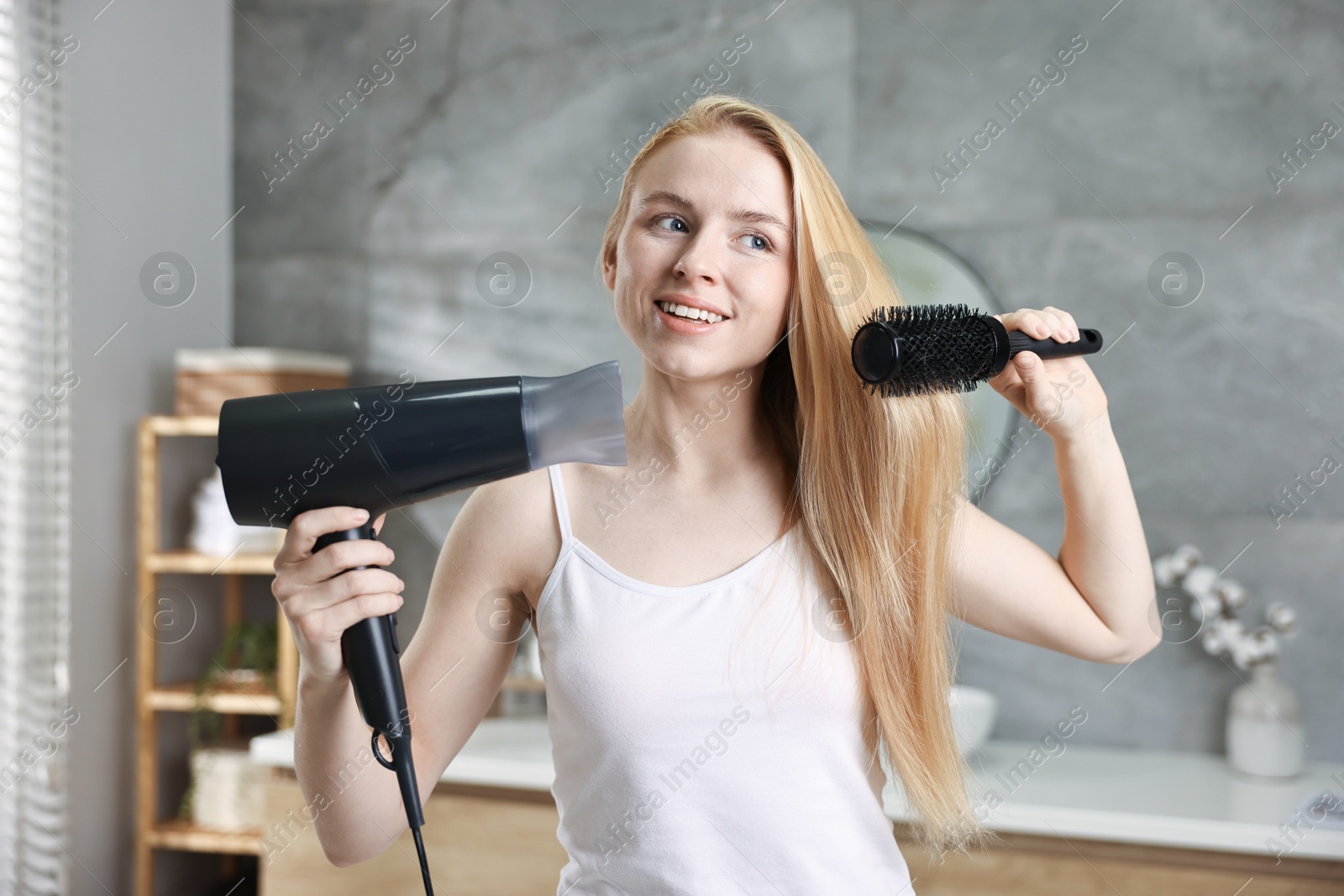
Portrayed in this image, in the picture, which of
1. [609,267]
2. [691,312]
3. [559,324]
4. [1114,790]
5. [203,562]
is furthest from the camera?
[559,324]

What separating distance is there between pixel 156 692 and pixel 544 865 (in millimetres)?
1067

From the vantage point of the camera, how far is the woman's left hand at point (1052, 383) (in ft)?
2.82

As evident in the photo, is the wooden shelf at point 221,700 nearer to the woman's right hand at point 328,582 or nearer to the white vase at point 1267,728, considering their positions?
the woman's right hand at point 328,582

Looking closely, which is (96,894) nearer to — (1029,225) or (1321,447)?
(1029,225)

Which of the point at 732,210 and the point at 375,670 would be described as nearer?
the point at 375,670

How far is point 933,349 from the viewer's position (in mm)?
798

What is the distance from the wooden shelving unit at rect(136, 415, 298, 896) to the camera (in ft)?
7.43

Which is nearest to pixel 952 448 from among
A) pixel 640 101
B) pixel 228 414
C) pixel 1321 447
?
pixel 228 414

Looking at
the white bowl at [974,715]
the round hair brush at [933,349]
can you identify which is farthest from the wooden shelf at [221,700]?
the round hair brush at [933,349]

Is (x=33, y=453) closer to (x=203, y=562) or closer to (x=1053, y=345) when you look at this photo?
Result: (x=203, y=562)

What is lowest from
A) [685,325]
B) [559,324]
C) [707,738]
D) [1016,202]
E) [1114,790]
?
[1114,790]

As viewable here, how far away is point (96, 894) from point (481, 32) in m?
2.16

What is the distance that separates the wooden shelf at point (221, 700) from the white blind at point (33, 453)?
17 centimetres

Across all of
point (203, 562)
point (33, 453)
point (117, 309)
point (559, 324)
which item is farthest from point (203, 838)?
point (559, 324)
